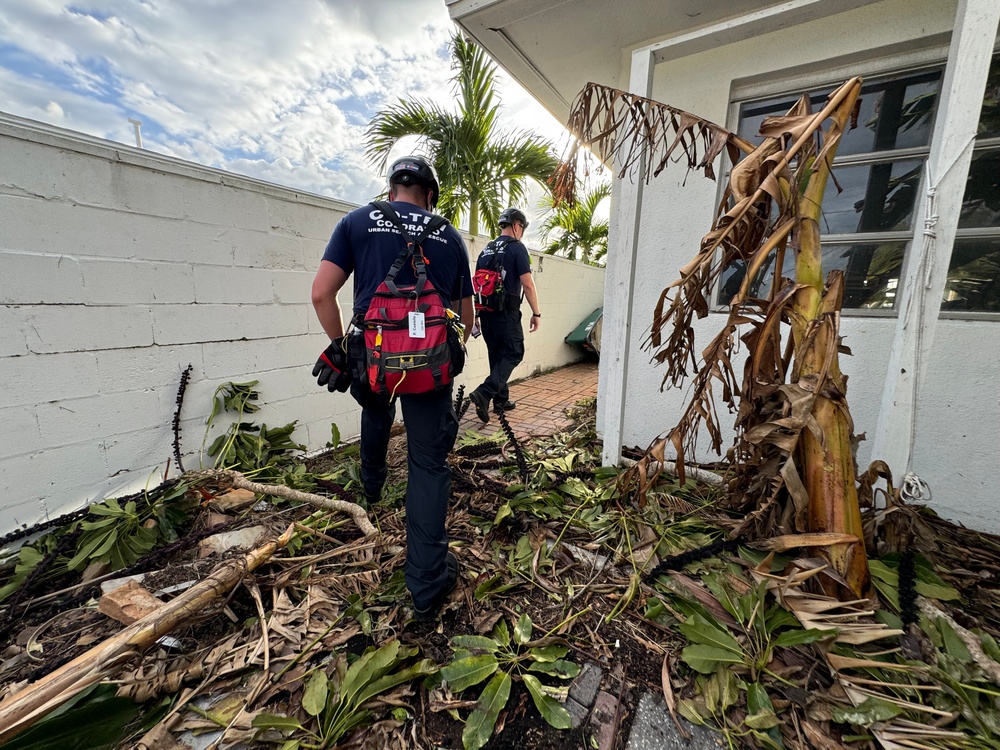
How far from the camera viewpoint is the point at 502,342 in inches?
153

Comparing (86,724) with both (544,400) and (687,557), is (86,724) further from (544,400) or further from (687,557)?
(544,400)

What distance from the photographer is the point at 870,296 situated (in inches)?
92.6

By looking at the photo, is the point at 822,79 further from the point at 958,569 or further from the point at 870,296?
the point at 958,569

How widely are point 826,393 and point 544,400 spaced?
3435 millimetres

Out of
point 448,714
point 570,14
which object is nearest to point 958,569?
point 448,714

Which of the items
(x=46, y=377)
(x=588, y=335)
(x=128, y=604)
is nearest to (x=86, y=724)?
(x=128, y=604)

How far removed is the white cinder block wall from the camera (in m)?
1.82

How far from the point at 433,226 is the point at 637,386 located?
1.96 metres

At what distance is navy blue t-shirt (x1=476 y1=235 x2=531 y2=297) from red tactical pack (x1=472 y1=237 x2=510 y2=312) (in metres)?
0.01

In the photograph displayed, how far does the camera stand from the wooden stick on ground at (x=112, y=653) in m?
1.09

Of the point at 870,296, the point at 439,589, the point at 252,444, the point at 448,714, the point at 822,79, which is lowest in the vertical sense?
the point at 448,714

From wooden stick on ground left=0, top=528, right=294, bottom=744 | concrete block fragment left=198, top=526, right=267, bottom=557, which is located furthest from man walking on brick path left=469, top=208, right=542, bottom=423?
wooden stick on ground left=0, top=528, right=294, bottom=744

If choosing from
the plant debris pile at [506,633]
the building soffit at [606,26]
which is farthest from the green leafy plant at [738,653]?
the building soffit at [606,26]

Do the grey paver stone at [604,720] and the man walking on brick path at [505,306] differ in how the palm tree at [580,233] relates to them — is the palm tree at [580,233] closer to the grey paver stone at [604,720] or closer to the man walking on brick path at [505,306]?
the man walking on brick path at [505,306]
